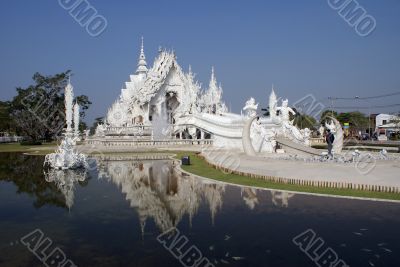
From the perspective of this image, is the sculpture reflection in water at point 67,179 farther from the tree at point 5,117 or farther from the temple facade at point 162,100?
the tree at point 5,117

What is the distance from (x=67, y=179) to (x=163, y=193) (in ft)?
19.8

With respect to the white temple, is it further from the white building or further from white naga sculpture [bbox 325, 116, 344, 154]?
the white building

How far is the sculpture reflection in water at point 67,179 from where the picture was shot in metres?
13.8

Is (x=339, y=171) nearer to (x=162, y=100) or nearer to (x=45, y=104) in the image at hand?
(x=162, y=100)

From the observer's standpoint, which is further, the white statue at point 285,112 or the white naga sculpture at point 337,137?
the white statue at point 285,112

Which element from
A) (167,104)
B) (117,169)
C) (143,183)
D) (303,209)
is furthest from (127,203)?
(167,104)

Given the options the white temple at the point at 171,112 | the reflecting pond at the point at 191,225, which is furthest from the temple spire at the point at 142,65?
the reflecting pond at the point at 191,225

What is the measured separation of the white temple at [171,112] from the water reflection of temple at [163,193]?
18093mm

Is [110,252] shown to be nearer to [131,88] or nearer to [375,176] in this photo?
[375,176]

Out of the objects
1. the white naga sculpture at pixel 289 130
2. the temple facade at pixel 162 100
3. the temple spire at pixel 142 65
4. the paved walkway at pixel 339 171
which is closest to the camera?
the paved walkway at pixel 339 171

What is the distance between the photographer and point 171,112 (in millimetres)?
57500

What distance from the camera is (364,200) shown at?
1273cm

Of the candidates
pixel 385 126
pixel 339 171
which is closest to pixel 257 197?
pixel 339 171

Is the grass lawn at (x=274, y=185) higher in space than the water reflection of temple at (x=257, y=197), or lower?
higher
